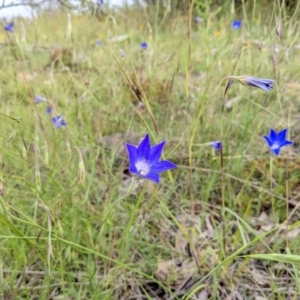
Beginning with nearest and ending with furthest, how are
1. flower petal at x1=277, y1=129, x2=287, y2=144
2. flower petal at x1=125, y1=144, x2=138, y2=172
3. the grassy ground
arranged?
flower petal at x1=125, y1=144, x2=138, y2=172, the grassy ground, flower petal at x1=277, y1=129, x2=287, y2=144

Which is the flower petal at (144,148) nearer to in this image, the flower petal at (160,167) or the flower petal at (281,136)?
the flower petal at (160,167)

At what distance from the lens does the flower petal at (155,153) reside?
2.78 feet

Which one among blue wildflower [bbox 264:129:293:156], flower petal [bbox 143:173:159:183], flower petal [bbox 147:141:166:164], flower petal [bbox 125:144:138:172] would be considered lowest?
blue wildflower [bbox 264:129:293:156]

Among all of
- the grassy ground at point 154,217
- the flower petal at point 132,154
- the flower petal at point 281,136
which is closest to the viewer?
the flower petal at point 132,154

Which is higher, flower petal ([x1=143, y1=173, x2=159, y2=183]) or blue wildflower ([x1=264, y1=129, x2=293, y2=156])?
flower petal ([x1=143, y1=173, x2=159, y2=183])

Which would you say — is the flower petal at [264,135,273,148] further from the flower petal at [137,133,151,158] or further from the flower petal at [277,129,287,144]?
the flower petal at [137,133,151,158]

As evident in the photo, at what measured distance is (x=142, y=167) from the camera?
822 millimetres

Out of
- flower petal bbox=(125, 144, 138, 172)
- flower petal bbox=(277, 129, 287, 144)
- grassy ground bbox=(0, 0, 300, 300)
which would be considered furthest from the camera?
flower petal bbox=(277, 129, 287, 144)

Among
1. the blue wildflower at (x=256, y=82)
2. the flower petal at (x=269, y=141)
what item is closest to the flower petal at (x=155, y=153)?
the blue wildflower at (x=256, y=82)

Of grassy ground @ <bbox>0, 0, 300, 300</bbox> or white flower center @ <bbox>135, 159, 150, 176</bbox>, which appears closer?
white flower center @ <bbox>135, 159, 150, 176</bbox>

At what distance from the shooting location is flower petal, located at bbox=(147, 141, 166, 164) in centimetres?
85

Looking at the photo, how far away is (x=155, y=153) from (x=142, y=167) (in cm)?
5

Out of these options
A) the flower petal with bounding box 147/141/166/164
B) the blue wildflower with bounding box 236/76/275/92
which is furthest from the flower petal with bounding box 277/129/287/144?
Result: the flower petal with bounding box 147/141/166/164

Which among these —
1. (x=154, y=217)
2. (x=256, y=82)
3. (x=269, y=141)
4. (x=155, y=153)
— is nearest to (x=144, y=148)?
(x=155, y=153)
